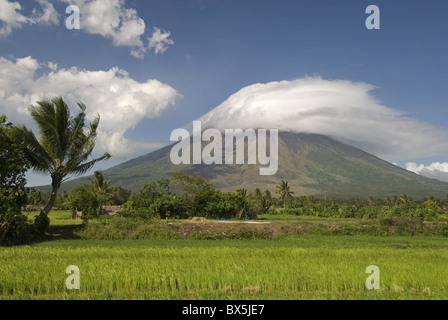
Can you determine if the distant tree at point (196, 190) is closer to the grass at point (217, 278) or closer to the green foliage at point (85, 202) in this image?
the green foliage at point (85, 202)

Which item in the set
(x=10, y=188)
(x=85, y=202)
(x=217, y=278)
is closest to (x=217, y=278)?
(x=217, y=278)

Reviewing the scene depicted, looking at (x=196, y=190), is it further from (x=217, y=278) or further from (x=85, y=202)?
(x=217, y=278)

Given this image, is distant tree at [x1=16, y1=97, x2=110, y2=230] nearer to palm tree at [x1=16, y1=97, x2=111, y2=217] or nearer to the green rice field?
palm tree at [x1=16, y1=97, x2=111, y2=217]

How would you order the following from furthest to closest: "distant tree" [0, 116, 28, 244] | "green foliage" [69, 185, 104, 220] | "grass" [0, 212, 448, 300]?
"green foliage" [69, 185, 104, 220] < "distant tree" [0, 116, 28, 244] < "grass" [0, 212, 448, 300]

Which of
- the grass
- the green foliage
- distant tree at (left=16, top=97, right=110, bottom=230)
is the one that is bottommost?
the grass

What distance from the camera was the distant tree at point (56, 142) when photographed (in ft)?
59.6

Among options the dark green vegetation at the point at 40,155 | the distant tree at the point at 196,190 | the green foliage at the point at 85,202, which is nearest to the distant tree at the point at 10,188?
the dark green vegetation at the point at 40,155

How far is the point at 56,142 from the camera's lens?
61.3 feet

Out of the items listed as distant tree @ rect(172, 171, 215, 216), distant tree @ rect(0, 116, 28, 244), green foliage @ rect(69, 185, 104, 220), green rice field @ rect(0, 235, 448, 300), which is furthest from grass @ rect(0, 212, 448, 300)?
distant tree @ rect(172, 171, 215, 216)

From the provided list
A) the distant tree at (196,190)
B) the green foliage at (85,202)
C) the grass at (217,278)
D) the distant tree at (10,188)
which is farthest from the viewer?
the distant tree at (196,190)

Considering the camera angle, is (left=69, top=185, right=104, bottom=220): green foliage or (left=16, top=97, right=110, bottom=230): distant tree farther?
(left=69, top=185, right=104, bottom=220): green foliage

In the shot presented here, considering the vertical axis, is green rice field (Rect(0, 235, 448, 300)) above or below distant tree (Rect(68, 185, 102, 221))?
below

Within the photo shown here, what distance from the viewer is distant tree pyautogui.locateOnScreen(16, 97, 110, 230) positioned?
18156 millimetres
